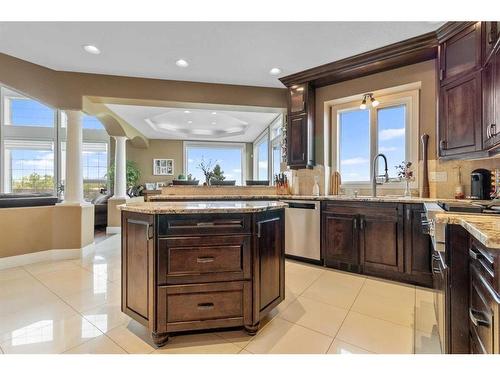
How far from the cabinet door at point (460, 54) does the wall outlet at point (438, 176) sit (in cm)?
98

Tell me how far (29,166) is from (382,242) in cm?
952

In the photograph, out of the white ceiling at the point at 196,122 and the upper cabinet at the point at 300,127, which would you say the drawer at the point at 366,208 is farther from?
the white ceiling at the point at 196,122

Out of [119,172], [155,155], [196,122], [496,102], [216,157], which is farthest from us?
[216,157]

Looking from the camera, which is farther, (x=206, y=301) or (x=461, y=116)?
(x=461, y=116)

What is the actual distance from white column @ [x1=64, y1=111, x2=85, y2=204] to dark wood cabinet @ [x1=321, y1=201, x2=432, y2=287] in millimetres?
3539

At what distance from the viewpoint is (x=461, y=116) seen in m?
2.38

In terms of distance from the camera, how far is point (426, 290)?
99.4 inches

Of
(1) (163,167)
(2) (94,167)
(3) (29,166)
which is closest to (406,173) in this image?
(1) (163,167)

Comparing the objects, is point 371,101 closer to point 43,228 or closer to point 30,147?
point 43,228

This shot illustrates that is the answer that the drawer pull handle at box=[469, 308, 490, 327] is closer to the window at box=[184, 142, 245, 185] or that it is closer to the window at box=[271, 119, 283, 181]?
the window at box=[271, 119, 283, 181]

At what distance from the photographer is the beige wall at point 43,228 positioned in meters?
3.26

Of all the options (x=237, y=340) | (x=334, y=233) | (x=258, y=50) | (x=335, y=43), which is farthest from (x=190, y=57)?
(x=237, y=340)

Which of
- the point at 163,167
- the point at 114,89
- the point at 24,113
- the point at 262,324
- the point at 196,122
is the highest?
the point at 24,113
